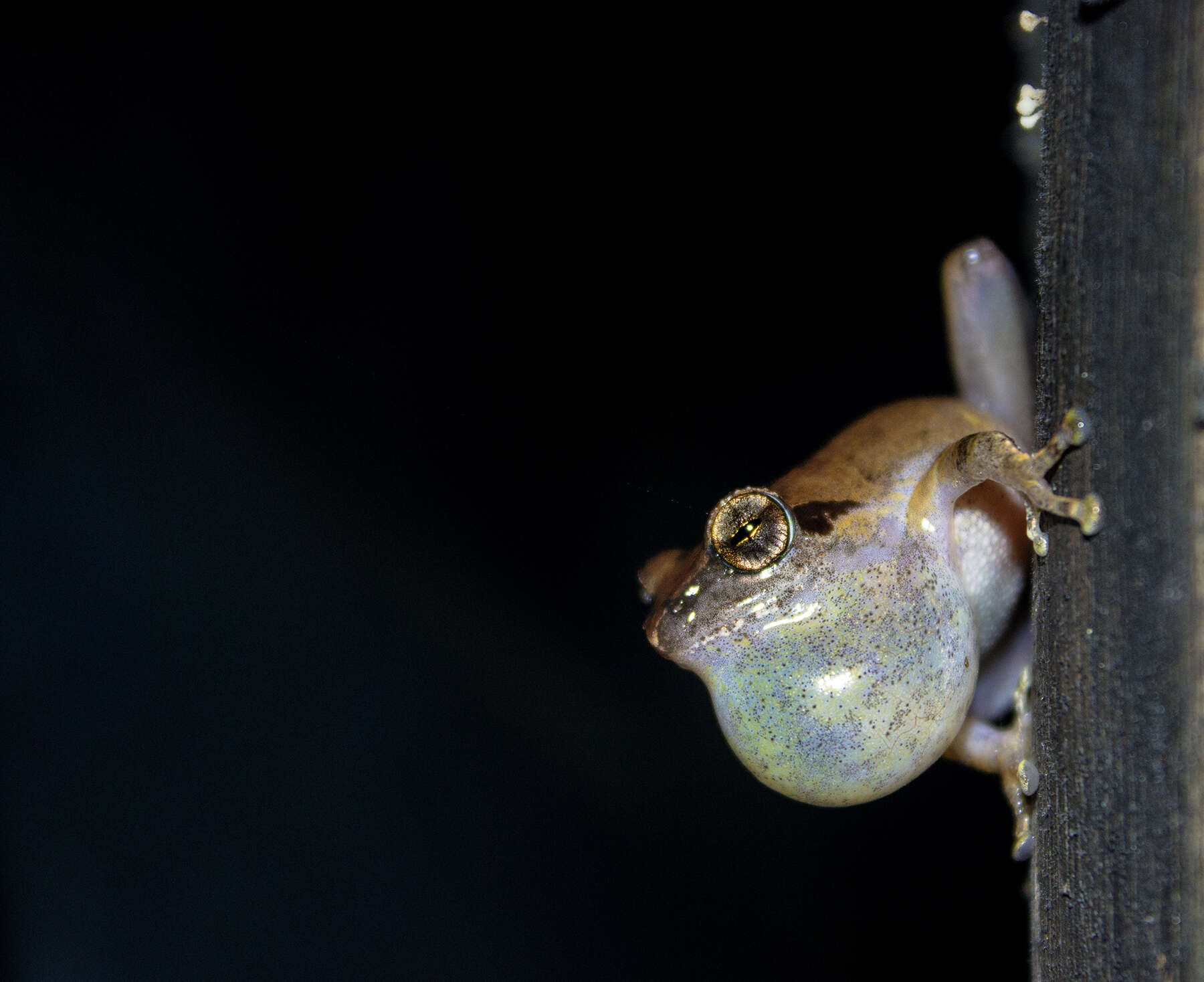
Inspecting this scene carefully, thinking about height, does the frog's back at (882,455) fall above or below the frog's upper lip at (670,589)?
above

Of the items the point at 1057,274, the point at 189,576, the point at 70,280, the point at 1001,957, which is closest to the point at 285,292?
the point at 70,280

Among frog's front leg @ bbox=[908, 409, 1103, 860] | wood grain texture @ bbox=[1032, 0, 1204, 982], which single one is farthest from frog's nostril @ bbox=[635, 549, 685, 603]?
wood grain texture @ bbox=[1032, 0, 1204, 982]

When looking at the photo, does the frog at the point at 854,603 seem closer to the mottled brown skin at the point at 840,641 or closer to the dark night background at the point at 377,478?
the mottled brown skin at the point at 840,641

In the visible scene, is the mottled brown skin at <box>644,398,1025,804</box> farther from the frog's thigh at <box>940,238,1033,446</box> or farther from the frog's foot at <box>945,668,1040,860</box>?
the frog's thigh at <box>940,238,1033,446</box>

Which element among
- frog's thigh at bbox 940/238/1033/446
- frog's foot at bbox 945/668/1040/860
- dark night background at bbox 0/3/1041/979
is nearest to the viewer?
frog's foot at bbox 945/668/1040/860

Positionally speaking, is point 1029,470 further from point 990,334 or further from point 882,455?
point 990,334

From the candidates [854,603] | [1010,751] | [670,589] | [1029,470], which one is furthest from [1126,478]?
[1010,751]

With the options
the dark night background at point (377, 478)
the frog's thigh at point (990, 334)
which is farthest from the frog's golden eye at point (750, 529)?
the dark night background at point (377, 478)
